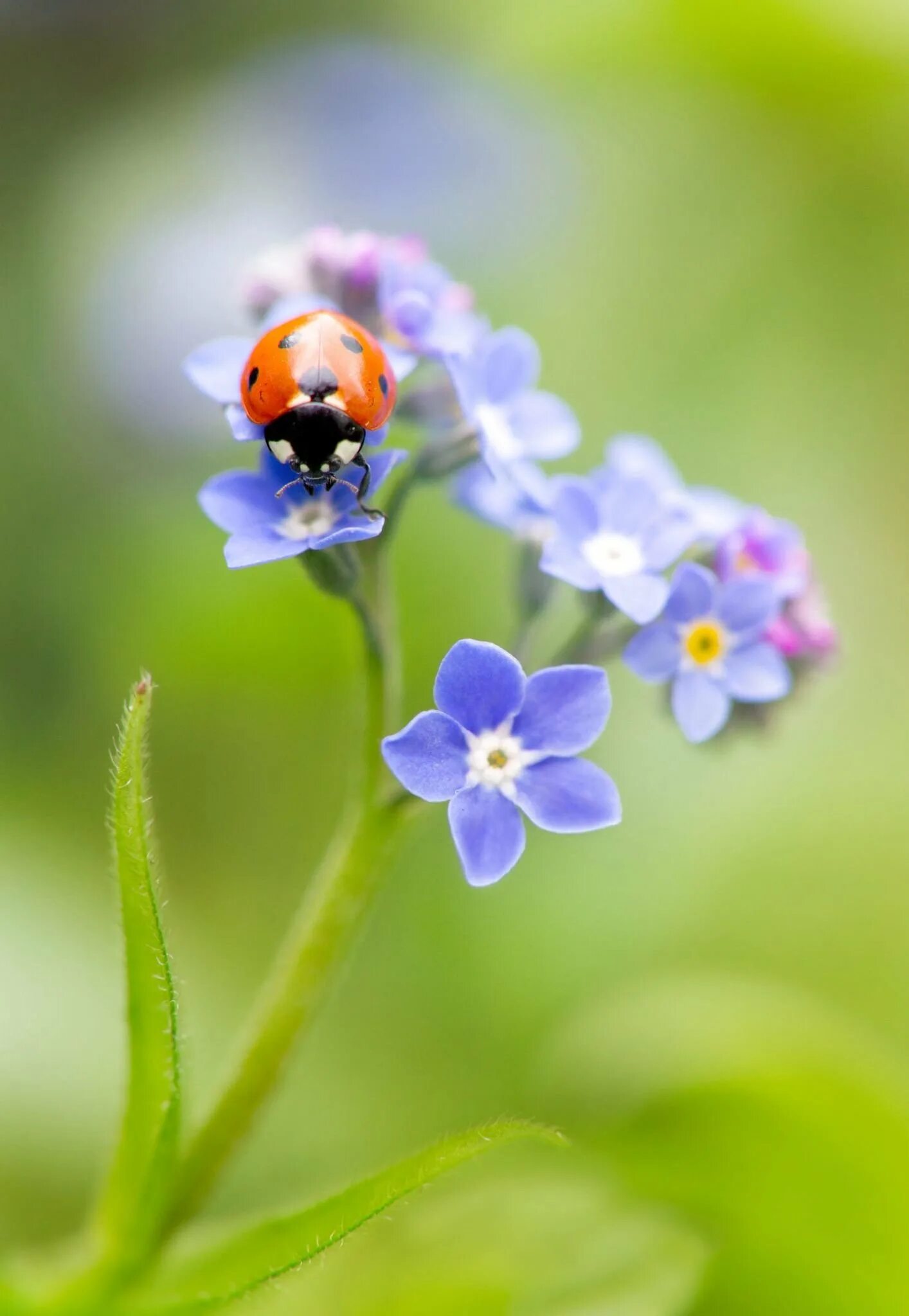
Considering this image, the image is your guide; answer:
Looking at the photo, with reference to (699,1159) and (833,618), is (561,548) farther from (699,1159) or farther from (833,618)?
(833,618)

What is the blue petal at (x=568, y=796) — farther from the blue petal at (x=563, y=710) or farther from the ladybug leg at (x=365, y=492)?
the ladybug leg at (x=365, y=492)

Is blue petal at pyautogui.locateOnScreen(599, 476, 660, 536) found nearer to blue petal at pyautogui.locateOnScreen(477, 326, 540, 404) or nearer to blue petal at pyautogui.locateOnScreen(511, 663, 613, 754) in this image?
blue petal at pyautogui.locateOnScreen(477, 326, 540, 404)

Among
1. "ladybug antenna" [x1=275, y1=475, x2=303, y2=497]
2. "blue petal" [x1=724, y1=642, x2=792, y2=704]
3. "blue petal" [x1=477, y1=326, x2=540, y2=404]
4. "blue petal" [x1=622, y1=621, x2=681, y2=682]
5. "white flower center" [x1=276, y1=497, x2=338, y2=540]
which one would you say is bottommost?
"blue petal" [x1=724, y1=642, x2=792, y2=704]

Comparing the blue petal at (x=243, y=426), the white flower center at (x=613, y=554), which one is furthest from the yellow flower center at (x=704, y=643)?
the blue petal at (x=243, y=426)

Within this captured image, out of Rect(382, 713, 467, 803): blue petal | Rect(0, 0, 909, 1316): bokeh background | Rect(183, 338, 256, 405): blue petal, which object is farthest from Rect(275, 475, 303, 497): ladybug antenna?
Rect(0, 0, 909, 1316): bokeh background

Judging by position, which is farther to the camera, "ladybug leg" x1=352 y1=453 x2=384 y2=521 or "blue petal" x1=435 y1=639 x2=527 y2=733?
"ladybug leg" x1=352 y1=453 x2=384 y2=521

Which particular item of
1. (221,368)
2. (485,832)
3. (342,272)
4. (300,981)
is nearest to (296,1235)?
(300,981)
